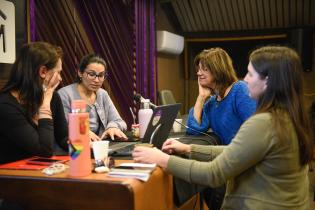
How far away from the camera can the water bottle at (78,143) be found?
1.13 m

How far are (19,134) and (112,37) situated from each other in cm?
281

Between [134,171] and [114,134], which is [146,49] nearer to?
[114,134]

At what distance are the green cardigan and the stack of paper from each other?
0.09 meters

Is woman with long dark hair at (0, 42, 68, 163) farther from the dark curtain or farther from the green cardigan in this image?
the dark curtain

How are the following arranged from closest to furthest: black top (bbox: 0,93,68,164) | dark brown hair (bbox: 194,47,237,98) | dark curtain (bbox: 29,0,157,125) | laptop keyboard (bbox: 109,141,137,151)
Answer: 1. black top (bbox: 0,93,68,164)
2. laptop keyboard (bbox: 109,141,137,151)
3. dark brown hair (bbox: 194,47,237,98)
4. dark curtain (bbox: 29,0,157,125)

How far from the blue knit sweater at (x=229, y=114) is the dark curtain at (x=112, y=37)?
1.47 metres

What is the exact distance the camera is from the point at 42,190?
116 cm

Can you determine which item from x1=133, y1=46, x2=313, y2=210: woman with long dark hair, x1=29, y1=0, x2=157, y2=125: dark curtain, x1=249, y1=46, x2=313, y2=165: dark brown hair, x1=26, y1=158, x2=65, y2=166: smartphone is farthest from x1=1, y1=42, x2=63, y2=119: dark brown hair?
x1=29, y1=0, x2=157, y2=125: dark curtain

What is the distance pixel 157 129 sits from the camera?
58.8 inches

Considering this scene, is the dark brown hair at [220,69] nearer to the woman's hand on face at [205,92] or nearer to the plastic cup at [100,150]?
the woman's hand on face at [205,92]

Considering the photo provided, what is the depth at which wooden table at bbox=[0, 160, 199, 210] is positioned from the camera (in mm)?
1073

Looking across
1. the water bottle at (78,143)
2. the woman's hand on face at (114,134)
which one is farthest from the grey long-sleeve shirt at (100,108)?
the water bottle at (78,143)

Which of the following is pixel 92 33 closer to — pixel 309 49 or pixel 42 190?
pixel 42 190

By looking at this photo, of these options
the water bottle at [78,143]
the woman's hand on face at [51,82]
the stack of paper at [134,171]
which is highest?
the woman's hand on face at [51,82]
